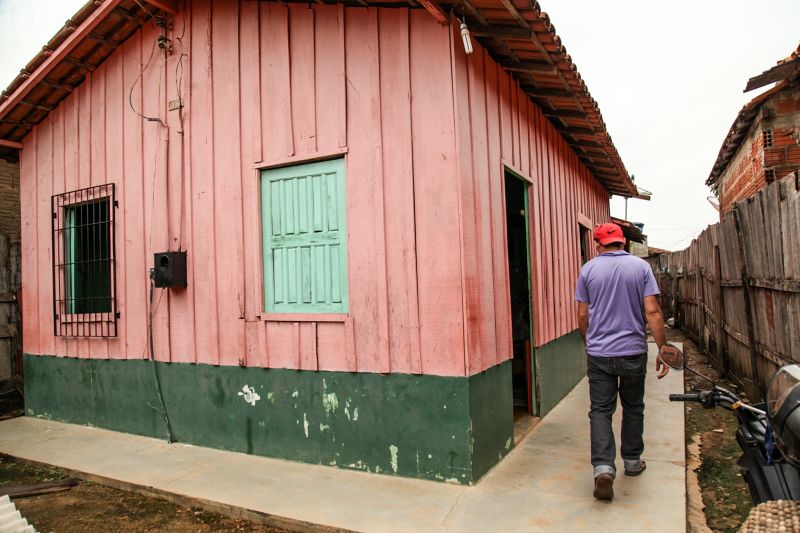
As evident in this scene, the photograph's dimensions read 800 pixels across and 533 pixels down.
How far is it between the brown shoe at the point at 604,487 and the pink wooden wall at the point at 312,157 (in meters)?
1.16

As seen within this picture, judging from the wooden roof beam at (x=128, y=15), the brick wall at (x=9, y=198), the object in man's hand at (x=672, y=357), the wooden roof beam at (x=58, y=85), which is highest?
the wooden roof beam at (x=128, y=15)

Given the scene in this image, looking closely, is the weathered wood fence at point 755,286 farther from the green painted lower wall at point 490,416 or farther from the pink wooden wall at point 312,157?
the green painted lower wall at point 490,416

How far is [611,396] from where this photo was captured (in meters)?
3.81

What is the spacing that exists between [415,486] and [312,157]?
2900 mm

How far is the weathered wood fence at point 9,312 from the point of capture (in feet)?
24.9

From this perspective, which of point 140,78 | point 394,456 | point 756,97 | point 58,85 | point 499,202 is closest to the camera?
point 394,456

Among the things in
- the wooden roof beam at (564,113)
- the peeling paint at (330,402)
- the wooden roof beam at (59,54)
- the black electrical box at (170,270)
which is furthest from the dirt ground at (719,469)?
the wooden roof beam at (59,54)

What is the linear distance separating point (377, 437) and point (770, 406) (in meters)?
2.80

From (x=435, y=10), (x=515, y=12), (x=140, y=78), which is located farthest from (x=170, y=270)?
(x=515, y=12)

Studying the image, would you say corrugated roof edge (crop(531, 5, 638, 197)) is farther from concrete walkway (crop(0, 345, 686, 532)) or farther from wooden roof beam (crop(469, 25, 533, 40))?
concrete walkway (crop(0, 345, 686, 532))

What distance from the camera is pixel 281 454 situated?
476 centimetres

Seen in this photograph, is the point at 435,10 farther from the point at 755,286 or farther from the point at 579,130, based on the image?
the point at 755,286

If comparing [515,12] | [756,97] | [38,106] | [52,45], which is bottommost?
[515,12]

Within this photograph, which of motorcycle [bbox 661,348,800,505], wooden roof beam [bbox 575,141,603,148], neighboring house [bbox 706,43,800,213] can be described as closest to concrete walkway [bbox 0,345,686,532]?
motorcycle [bbox 661,348,800,505]
